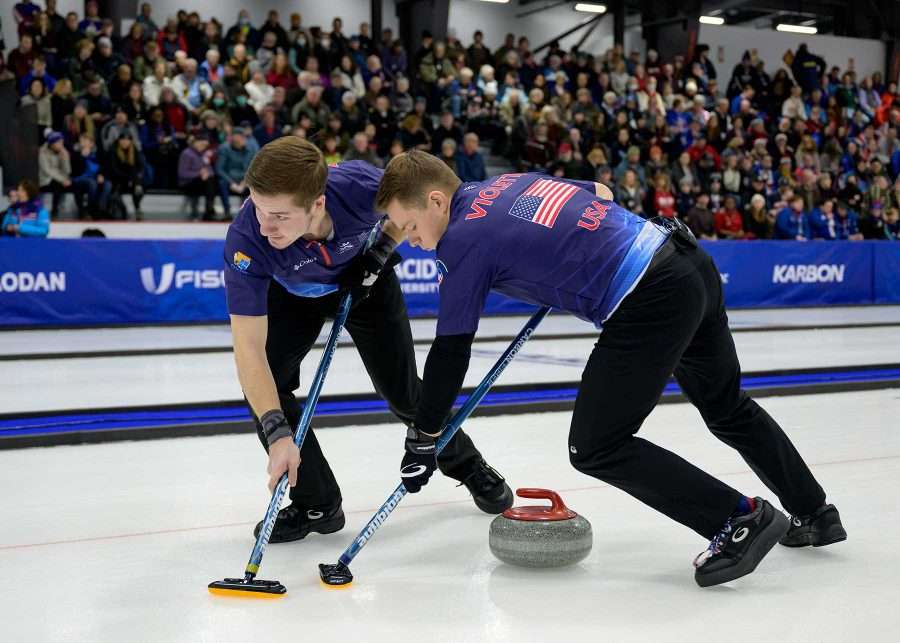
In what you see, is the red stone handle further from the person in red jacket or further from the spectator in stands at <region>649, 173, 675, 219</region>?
the person in red jacket

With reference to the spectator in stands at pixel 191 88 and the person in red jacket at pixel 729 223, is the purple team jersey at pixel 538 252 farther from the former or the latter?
the person in red jacket at pixel 729 223

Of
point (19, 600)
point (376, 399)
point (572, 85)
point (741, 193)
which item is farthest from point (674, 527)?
point (572, 85)

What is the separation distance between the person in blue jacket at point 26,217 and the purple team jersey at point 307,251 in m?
9.14

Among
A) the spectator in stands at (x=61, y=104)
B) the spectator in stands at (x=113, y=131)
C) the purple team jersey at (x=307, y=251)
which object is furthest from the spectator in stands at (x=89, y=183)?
the purple team jersey at (x=307, y=251)

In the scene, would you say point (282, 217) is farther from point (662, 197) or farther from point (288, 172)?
point (662, 197)

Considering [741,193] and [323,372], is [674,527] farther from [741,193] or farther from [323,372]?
[741,193]

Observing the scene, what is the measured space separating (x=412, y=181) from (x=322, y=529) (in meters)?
1.41

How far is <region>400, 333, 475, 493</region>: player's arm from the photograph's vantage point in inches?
111

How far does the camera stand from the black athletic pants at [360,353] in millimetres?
3648

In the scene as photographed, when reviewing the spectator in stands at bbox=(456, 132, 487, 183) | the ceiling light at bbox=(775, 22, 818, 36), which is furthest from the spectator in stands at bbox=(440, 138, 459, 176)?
the ceiling light at bbox=(775, 22, 818, 36)

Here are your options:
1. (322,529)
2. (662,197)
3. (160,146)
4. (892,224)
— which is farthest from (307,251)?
(892,224)

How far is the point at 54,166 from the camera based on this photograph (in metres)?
13.0

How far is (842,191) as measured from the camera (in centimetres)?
1902

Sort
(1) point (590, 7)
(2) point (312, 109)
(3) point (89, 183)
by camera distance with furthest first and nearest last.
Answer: (1) point (590, 7)
(2) point (312, 109)
(3) point (89, 183)
